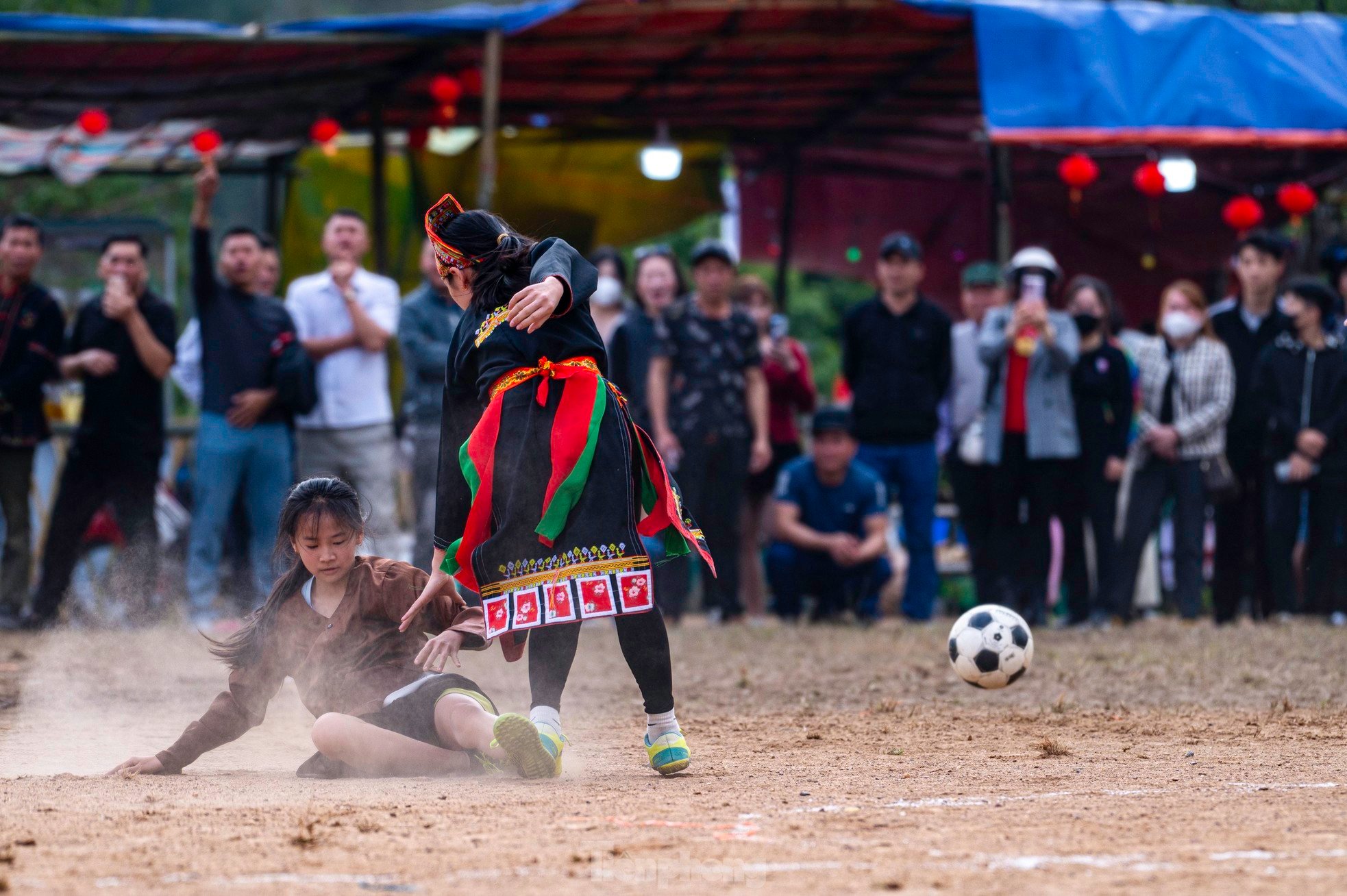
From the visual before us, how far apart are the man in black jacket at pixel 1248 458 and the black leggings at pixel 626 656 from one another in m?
6.21

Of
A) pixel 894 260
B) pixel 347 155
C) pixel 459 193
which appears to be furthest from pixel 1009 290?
pixel 347 155

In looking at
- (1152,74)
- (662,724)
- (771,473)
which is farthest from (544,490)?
(1152,74)

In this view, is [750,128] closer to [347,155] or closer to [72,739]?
[347,155]

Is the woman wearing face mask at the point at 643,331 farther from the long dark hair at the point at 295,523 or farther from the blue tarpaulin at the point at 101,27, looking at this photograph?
the long dark hair at the point at 295,523

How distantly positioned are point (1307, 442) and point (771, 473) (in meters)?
3.24

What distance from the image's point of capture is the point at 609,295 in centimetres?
1008

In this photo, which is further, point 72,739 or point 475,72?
point 475,72

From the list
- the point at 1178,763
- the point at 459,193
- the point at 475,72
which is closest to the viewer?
the point at 1178,763

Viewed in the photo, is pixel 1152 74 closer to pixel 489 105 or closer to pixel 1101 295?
pixel 1101 295

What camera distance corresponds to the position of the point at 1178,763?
472cm

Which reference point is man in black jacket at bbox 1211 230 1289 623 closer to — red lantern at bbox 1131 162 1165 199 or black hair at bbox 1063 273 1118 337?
black hair at bbox 1063 273 1118 337

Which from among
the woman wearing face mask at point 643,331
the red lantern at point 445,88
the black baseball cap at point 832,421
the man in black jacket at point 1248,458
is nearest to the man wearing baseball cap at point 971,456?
the black baseball cap at point 832,421

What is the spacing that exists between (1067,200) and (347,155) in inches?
250

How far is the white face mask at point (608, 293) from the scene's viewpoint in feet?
32.9
